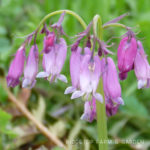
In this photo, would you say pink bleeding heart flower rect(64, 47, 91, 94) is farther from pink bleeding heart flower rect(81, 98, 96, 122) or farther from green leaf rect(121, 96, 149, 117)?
green leaf rect(121, 96, 149, 117)

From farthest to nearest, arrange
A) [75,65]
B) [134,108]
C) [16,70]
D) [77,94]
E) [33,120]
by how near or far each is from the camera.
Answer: [134,108]
[33,120]
[16,70]
[75,65]
[77,94]

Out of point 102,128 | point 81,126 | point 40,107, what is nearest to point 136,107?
point 81,126

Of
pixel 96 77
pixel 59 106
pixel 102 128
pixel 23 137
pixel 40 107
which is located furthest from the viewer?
pixel 59 106

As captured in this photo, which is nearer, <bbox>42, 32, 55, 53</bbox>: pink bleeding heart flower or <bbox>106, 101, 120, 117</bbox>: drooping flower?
<bbox>42, 32, 55, 53</bbox>: pink bleeding heart flower

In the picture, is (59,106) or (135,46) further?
(59,106)

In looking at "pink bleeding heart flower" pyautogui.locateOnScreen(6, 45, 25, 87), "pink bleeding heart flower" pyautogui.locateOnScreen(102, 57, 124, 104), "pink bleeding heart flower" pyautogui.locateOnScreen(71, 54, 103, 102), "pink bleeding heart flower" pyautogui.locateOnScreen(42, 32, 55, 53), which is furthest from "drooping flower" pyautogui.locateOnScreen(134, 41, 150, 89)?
"pink bleeding heart flower" pyautogui.locateOnScreen(6, 45, 25, 87)

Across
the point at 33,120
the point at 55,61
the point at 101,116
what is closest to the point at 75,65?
the point at 55,61

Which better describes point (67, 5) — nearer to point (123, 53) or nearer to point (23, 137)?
point (23, 137)

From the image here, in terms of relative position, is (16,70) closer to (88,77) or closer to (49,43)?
(49,43)
